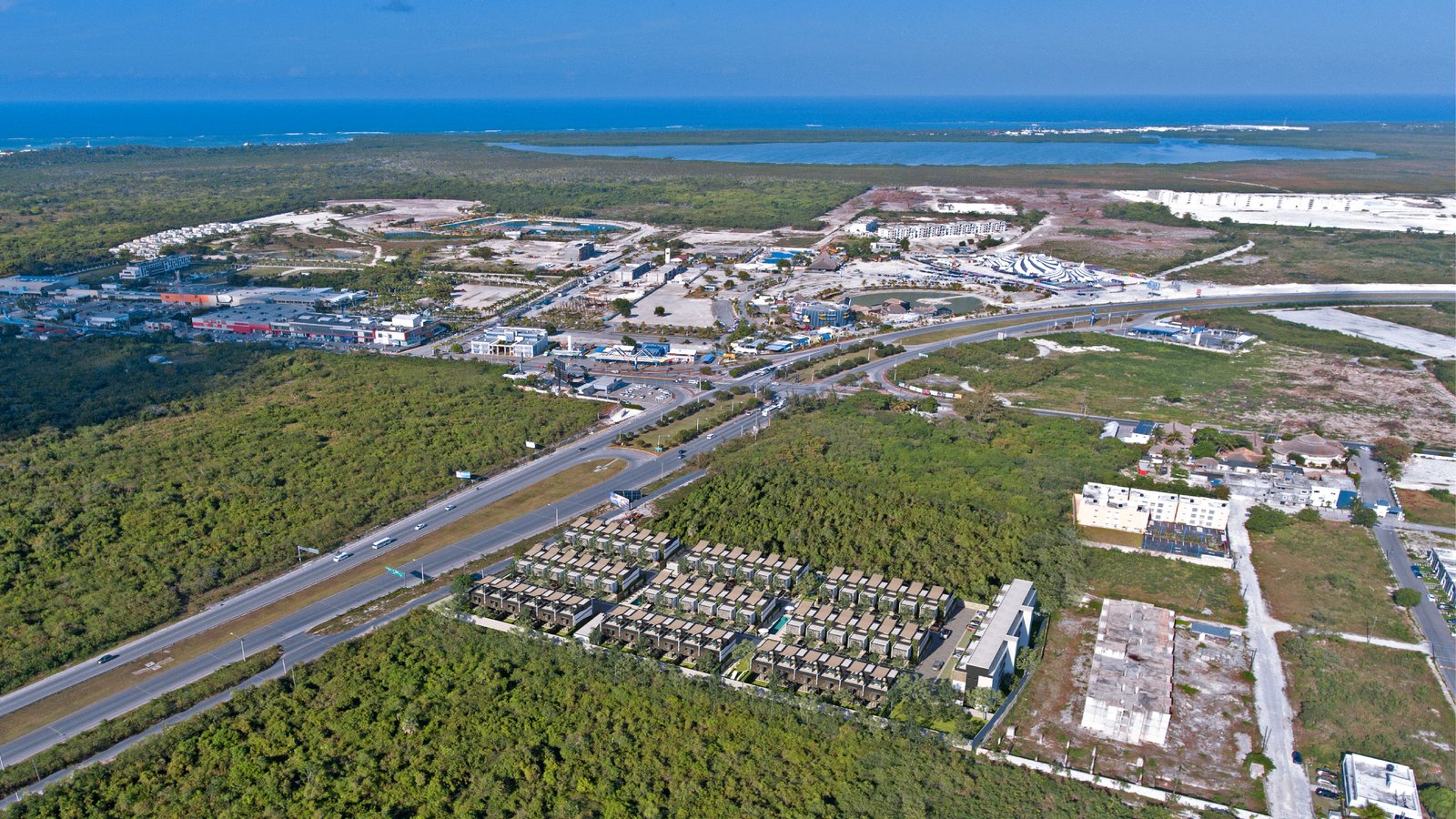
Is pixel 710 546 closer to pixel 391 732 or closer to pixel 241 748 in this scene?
pixel 391 732

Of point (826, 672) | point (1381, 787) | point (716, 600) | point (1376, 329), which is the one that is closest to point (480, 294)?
point (716, 600)

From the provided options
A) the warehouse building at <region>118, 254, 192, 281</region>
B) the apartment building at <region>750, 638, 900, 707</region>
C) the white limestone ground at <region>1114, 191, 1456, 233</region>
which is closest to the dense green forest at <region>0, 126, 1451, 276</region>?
the warehouse building at <region>118, 254, 192, 281</region>

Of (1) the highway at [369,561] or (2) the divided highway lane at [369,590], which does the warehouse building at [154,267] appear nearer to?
(1) the highway at [369,561]

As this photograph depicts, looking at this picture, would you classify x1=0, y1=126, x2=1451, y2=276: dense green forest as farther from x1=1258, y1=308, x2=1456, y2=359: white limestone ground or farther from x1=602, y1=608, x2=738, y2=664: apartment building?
x1=602, y1=608, x2=738, y2=664: apartment building

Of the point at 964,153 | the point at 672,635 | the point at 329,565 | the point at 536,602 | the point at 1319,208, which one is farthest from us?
the point at 964,153

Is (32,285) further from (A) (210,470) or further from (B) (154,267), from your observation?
(A) (210,470)

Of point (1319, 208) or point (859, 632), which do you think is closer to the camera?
point (859, 632)
